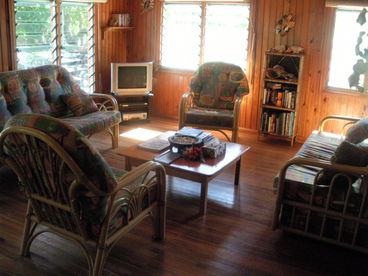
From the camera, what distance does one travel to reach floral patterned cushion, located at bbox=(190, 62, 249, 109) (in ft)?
16.4

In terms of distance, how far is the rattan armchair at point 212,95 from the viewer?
4.68 meters

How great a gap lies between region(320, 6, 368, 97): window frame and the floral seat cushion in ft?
8.07

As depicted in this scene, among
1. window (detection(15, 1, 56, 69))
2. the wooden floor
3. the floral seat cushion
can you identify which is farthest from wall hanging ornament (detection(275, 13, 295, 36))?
window (detection(15, 1, 56, 69))

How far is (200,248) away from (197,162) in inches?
29.6

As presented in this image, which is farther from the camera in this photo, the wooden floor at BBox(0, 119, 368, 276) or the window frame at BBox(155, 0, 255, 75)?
the window frame at BBox(155, 0, 255, 75)

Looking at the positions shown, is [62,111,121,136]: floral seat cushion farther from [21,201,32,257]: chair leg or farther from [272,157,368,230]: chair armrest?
[272,157,368,230]: chair armrest

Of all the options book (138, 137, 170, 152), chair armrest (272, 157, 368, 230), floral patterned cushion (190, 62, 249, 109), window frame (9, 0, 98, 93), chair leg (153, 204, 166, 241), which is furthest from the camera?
floral patterned cushion (190, 62, 249, 109)

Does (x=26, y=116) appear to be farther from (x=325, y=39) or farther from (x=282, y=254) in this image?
(x=325, y=39)

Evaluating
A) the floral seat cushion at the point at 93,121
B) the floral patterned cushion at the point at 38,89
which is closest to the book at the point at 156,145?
the floral seat cushion at the point at 93,121

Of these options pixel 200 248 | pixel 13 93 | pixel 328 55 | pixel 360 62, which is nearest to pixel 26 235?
pixel 200 248

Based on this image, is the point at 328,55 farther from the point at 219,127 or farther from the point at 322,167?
the point at 322,167

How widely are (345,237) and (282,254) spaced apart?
16.3 inches

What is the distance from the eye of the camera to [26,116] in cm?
210

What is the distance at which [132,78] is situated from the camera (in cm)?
573
